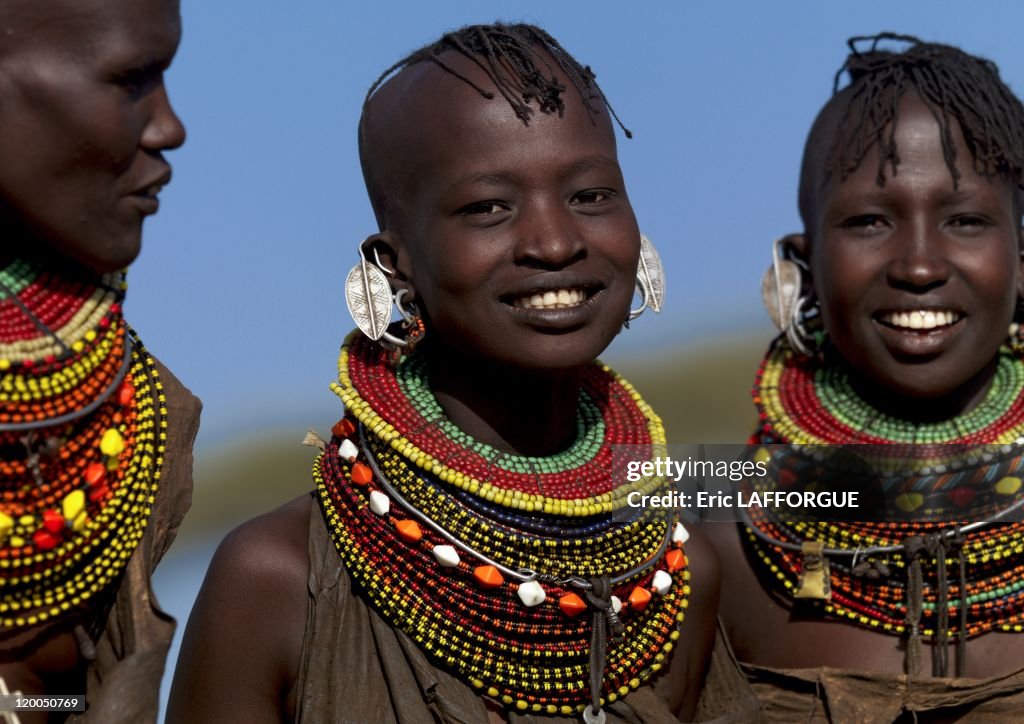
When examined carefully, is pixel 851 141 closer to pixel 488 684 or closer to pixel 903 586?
pixel 903 586

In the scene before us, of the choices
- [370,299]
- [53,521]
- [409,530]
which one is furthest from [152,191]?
[409,530]

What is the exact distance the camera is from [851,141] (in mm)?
4414

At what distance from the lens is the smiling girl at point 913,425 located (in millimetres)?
4258

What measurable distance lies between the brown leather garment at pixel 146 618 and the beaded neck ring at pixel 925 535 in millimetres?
1741

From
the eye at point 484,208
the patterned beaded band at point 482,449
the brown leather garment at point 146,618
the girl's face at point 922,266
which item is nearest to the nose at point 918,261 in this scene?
the girl's face at point 922,266

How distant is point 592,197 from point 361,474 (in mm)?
872

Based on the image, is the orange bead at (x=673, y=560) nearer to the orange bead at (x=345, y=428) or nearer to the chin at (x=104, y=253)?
the orange bead at (x=345, y=428)

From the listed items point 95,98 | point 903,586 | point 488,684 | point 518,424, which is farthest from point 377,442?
point 903,586

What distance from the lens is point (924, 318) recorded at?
4277 millimetres

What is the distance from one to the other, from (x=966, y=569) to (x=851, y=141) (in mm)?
1238

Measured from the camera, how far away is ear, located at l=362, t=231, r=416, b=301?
384cm

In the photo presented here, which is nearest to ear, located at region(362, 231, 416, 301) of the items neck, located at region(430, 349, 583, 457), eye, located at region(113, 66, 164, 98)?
neck, located at region(430, 349, 583, 457)

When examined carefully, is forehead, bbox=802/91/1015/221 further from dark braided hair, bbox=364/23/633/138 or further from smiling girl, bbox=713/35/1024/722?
dark braided hair, bbox=364/23/633/138

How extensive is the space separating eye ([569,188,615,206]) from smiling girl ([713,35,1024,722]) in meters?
0.92
